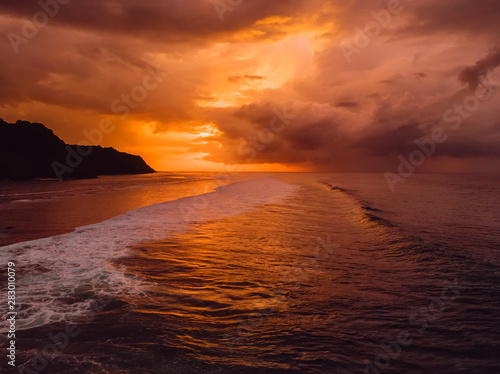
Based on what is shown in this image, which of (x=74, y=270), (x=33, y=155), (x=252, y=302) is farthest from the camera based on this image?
(x=33, y=155)

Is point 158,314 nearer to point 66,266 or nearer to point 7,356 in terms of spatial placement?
point 7,356

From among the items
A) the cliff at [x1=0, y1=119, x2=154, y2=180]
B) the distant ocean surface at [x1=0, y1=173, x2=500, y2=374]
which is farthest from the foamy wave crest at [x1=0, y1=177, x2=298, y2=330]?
the cliff at [x1=0, y1=119, x2=154, y2=180]

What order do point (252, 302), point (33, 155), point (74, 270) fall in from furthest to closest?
point (33, 155)
point (74, 270)
point (252, 302)

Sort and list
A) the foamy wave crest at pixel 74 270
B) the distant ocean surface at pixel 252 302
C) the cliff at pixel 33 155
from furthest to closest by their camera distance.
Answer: the cliff at pixel 33 155 < the foamy wave crest at pixel 74 270 < the distant ocean surface at pixel 252 302

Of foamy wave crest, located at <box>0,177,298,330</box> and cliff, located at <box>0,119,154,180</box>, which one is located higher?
cliff, located at <box>0,119,154,180</box>

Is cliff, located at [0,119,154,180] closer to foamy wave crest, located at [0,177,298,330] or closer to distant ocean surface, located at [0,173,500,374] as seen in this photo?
distant ocean surface, located at [0,173,500,374]

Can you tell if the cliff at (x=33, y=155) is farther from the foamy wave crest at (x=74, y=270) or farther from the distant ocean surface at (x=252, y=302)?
the foamy wave crest at (x=74, y=270)

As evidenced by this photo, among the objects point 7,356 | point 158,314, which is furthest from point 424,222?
point 7,356

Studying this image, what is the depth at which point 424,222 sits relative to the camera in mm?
22875

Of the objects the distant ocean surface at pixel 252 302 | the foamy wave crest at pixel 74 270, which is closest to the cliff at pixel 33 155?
the distant ocean surface at pixel 252 302

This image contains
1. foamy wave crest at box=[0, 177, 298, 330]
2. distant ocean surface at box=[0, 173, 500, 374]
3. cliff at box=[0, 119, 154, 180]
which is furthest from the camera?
cliff at box=[0, 119, 154, 180]

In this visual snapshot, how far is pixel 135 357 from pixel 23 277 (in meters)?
7.02

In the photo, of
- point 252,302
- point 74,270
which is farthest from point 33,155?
point 252,302

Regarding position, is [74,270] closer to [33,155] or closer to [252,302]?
[252,302]
